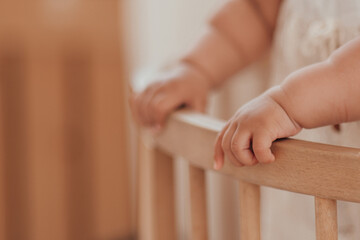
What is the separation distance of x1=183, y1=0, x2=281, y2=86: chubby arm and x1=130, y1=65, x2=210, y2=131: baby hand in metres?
0.03

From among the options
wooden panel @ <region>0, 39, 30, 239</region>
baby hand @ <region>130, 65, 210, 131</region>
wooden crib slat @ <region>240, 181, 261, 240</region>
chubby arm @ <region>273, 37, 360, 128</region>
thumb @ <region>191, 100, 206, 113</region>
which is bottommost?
wooden panel @ <region>0, 39, 30, 239</region>

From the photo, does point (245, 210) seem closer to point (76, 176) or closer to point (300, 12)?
point (300, 12)

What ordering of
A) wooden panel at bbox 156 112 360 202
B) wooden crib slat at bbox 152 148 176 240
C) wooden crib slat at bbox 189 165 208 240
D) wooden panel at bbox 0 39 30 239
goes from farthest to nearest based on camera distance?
wooden panel at bbox 0 39 30 239
wooden crib slat at bbox 152 148 176 240
wooden crib slat at bbox 189 165 208 240
wooden panel at bbox 156 112 360 202

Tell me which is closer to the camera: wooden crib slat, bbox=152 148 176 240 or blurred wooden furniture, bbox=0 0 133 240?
wooden crib slat, bbox=152 148 176 240

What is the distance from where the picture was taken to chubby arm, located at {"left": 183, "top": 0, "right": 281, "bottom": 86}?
58 centimetres

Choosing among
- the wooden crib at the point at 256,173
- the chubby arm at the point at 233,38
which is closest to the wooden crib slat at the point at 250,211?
the wooden crib at the point at 256,173

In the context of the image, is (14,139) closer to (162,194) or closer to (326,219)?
(162,194)

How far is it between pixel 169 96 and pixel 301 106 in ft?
0.64

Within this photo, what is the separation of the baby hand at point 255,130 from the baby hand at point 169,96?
0.51 feet

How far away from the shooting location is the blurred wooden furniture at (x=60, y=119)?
1.44 m

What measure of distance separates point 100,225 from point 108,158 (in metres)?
0.21

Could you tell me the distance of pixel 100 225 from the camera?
5.03 feet

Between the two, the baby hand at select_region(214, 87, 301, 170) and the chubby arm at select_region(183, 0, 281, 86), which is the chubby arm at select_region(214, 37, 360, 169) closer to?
the baby hand at select_region(214, 87, 301, 170)

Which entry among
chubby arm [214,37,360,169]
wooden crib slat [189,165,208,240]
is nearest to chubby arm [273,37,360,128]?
chubby arm [214,37,360,169]
